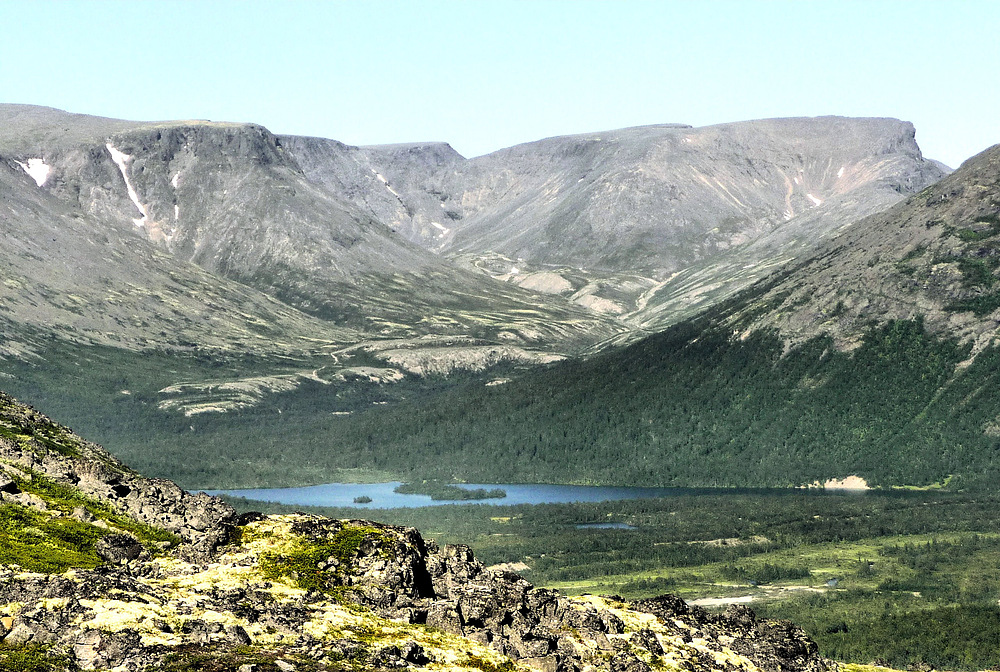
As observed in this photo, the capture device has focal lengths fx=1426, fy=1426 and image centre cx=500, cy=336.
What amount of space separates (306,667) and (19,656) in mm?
13702

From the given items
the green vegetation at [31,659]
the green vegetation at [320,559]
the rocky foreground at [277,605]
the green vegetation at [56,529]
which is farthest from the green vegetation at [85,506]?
the green vegetation at [31,659]

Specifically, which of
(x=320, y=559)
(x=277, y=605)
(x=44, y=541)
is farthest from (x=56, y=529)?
(x=277, y=605)

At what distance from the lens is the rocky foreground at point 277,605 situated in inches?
2864

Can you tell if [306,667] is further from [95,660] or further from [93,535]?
[93,535]

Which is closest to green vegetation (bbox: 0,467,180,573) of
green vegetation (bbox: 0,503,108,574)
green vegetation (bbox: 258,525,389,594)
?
green vegetation (bbox: 0,503,108,574)

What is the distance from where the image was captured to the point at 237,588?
83250mm

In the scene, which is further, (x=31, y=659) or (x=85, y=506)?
(x=85, y=506)

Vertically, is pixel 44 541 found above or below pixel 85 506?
above

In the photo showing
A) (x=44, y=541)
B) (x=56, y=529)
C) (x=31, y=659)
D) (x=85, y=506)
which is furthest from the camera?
(x=85, y=506)

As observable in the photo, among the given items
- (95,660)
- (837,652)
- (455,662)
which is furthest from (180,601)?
(837,652)

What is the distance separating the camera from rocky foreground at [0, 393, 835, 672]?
72.8 m

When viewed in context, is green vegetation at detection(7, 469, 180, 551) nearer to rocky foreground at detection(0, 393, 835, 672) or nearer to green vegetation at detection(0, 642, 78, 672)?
rocky foreground at detection(0, 393, 835, 672)

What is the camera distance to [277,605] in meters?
81.6

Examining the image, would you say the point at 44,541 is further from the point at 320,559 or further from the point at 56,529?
the point at 320,559
